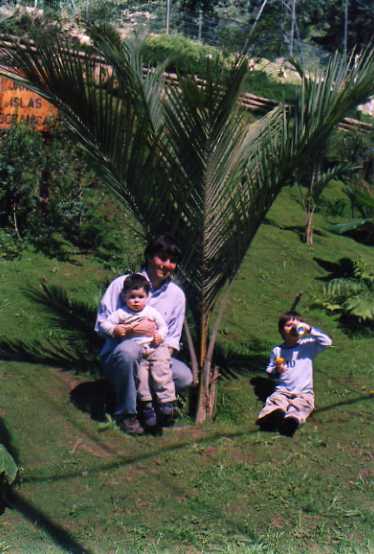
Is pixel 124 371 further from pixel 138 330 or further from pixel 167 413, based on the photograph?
pixel 167 413

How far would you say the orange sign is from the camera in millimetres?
9828

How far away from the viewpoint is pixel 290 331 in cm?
653

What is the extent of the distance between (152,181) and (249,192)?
661mm

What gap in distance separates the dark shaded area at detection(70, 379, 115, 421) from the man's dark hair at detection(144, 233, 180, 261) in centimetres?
111

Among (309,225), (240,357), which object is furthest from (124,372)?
(309,225)

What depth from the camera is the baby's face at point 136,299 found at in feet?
19.2

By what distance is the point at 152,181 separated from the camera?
6.06 metres

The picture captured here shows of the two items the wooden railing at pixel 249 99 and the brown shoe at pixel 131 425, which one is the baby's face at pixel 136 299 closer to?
the brown shoe at pixel 131 425

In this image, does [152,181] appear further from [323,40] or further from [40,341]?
[323,40]

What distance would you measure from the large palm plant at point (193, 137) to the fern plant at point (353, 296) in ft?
10.0

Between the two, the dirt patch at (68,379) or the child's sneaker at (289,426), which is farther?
the dirt patch at (68,379)

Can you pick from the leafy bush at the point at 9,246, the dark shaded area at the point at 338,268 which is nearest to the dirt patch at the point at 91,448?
the leafy bush at the point at 9,246

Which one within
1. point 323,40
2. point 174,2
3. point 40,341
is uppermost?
point 40,341

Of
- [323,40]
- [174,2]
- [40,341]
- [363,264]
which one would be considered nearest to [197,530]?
[40,341]
